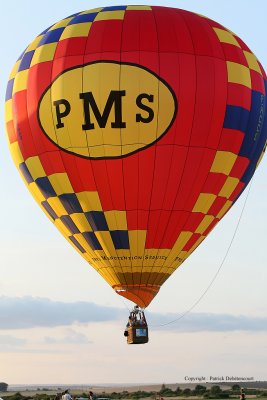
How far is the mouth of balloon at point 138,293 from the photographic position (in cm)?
2939

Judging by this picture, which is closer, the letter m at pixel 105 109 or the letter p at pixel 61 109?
the letter m at pixel 105 109

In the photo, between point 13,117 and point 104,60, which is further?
point 13,117

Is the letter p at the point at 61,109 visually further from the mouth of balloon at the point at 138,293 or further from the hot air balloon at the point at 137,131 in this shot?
the mouth of balloon at the point at 138,293

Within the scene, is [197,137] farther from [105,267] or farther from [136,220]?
[105,267]

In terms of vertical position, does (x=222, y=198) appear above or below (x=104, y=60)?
below

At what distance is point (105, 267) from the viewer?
2964 centimetres

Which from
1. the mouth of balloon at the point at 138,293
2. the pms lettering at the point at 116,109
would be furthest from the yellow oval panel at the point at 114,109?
the mouth of balloon at the point at 138,293

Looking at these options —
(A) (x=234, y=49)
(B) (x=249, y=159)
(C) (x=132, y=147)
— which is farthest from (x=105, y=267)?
(A) (x=234, y=49)

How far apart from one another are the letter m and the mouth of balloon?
215 inches

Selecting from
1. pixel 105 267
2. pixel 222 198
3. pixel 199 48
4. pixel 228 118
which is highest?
pixel 199 48

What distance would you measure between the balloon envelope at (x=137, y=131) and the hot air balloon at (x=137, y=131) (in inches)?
1.4

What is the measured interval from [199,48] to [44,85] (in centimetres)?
520

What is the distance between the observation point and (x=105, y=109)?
27875 millimetres

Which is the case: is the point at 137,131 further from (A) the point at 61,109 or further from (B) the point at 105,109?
(A) the point at 61,109
